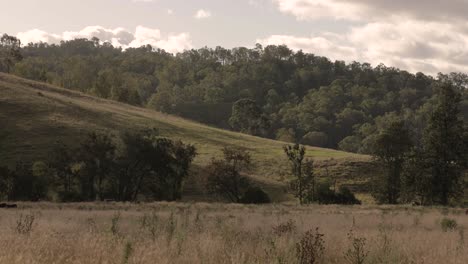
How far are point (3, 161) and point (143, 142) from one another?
64.0 ft

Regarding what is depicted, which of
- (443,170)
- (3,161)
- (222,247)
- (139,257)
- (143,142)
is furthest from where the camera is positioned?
(3,161)

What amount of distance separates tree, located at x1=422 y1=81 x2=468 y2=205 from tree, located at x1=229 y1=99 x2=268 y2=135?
327 feet

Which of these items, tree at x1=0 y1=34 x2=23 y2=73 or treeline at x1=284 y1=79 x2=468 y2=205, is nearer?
treeline at x1=284 y1=79 x2=468 y2=205

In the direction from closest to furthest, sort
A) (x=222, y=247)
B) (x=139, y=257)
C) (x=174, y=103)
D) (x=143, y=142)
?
(x=139, y=257)
(x=222, y=247)
(x=143, y=142)
(x=174, y=103)

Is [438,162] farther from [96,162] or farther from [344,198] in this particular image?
[96,162]

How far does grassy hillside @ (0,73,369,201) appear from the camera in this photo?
70.1 metres

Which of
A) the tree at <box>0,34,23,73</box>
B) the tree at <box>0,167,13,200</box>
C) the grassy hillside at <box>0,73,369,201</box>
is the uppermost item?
the tree at <box>0,34,23,73</box>

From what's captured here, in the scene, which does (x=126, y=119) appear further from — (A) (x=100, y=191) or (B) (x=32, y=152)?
(A) (x=100, y=191)

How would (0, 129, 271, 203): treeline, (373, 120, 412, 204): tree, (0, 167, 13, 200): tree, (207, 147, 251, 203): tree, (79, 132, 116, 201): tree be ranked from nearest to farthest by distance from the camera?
1. (0, 167, 13, 200): tree
2. (0, 129, 271, 203): treeline
3. (79, 132, 116, 201): tree
4. (207, 147, 251, 203): tree
5. (373, 120, 412, 204): tree

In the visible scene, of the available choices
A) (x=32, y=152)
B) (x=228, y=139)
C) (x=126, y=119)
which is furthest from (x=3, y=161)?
(x=228, y=139)

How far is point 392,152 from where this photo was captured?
6050 cm

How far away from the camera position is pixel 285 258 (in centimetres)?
873

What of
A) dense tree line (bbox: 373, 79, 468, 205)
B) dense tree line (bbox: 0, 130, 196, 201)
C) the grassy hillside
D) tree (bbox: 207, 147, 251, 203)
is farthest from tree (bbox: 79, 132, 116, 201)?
dense tree line (bbox: 373, 79, 468, 205)

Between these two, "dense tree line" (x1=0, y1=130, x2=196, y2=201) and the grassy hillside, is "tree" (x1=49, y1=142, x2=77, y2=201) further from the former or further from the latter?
the grassy hillside
